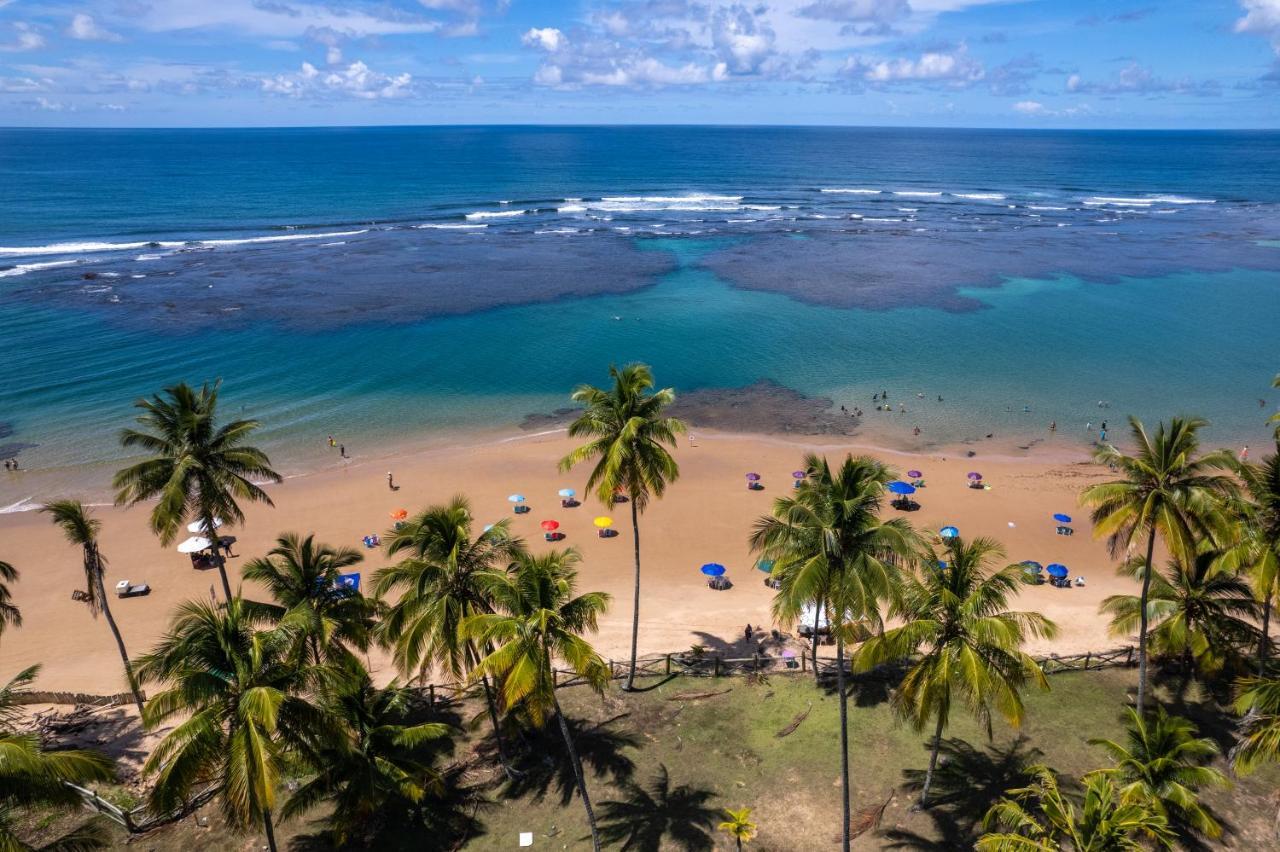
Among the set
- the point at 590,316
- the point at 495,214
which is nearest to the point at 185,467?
the point at 590,316

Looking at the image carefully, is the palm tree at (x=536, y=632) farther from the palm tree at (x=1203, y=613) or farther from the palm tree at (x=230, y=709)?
the palm tree at (x=1203, y=613)

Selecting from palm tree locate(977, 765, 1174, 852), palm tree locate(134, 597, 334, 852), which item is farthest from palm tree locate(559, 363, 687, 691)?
palm tree locate(977, 765, 1174, 852)

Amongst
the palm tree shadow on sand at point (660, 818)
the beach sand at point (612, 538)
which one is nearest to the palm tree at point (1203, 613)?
the beach sand at point (612, 538)

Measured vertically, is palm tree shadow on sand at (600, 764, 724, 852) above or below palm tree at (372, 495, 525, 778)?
below

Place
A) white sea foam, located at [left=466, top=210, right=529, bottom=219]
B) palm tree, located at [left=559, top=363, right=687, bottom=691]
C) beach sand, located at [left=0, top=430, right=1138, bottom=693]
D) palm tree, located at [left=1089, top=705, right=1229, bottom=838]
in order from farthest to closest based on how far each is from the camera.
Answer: white sea foam, located at [left=466, top=210, right=529, bottom=219] < beach sand, located at [left=0, top=430, right=1138, bottom=693] < palm tree, located at [left=559, top=363, right=687, bottom=691] < palm tree, located at [left=1089, top=705, right=1229, bottom=838]

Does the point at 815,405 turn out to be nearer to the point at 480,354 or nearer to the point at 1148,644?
the point at 480,354

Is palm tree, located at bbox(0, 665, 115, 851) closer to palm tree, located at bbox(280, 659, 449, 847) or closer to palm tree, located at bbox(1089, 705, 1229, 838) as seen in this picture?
palm tree, located at bbox(280, 659, 449, 847)

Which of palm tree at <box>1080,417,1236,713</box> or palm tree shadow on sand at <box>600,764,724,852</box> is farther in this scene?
palm tree shadow on sand at <box>600,764,724,852</box>
